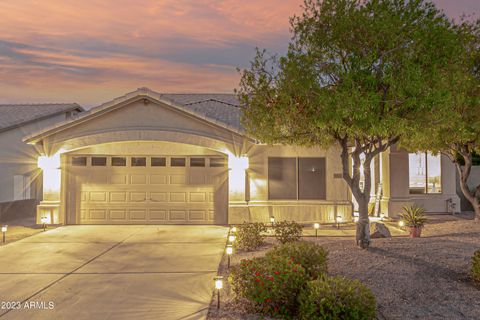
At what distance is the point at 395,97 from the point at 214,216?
8883 mm

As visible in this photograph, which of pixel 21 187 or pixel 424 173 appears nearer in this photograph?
pixel 424 173

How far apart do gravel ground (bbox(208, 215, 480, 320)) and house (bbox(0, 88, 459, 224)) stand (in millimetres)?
4546

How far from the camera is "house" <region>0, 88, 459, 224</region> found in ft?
47.5

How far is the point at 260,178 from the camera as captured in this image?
14.9 m

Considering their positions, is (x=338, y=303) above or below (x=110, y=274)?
above

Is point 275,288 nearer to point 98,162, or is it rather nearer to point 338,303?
point 338,303

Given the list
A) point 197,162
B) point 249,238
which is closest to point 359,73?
point 249,238

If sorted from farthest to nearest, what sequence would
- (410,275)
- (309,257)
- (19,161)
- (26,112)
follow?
1. (26,112)
2. (19,161)
3. (410,275)
4. (309,257)

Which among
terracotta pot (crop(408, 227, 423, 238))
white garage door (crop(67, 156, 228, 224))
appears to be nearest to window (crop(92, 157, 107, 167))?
white garage door (crop(67, 156, 228, 224))

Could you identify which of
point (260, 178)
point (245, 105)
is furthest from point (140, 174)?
point (245, 105)

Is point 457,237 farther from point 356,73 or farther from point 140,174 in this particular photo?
point 140,174

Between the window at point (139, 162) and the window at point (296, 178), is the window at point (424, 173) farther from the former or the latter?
the window at point (139, 162)

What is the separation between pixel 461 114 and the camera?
468 inches

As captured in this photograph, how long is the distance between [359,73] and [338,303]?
5281mm
